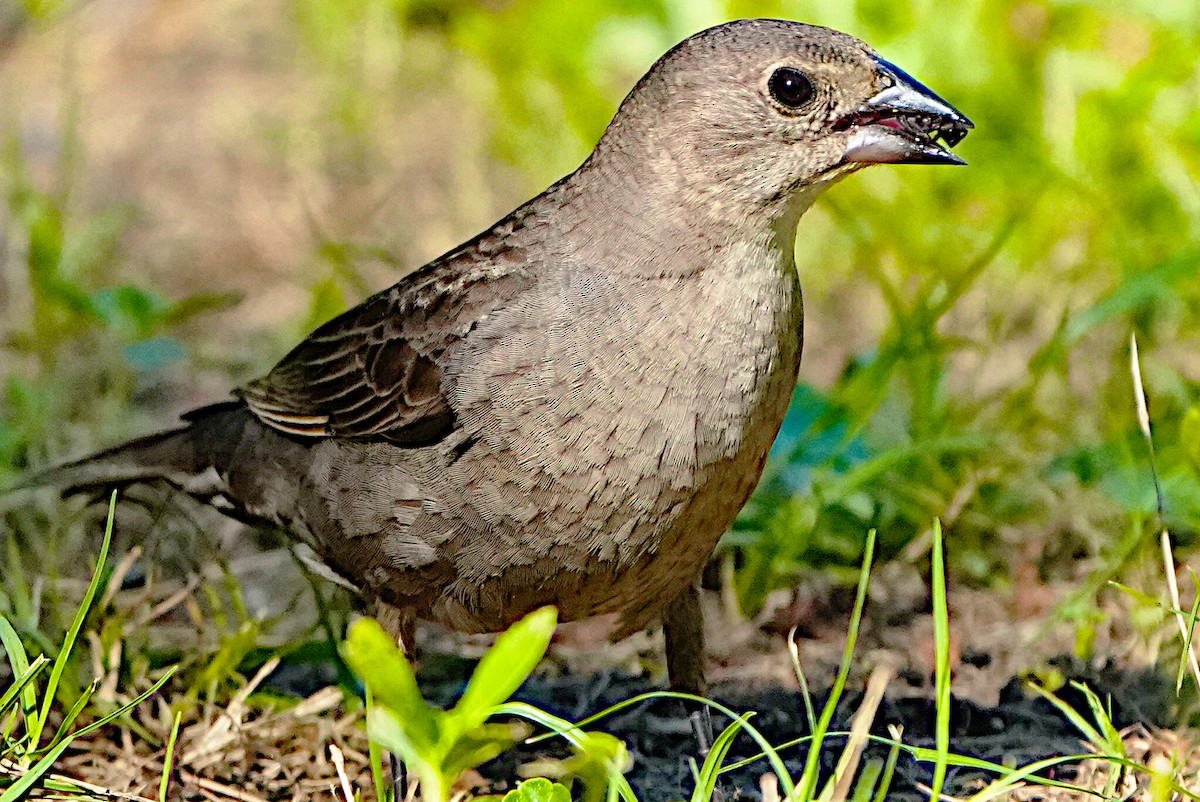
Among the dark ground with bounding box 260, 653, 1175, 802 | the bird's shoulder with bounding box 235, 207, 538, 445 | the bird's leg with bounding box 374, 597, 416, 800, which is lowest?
the dark ground with bounding box 260, 653, 1175, 802

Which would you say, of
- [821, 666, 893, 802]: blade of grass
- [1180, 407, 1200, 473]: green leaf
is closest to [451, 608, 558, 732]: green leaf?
[821, 666, 893, 802]: blade of grass

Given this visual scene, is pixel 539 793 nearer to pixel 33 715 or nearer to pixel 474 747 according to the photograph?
pixel 474 747

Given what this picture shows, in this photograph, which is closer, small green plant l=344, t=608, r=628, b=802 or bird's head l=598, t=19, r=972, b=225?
small green plant l=344, t=608, r=628, b=802

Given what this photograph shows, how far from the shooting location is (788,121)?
126 inches

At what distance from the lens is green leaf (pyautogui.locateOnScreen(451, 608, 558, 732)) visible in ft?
8.01

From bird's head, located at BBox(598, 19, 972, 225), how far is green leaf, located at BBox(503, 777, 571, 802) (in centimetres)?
121

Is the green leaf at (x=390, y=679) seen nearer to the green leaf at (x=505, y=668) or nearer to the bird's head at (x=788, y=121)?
the green leaf at (x=505, y=668)

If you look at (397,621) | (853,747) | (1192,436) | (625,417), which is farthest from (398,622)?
(1192,436)

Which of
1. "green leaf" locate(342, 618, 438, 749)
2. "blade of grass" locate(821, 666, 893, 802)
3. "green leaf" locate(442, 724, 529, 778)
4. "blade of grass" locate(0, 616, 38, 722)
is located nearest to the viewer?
"green leaf" locate(342, 618, 438, 749)

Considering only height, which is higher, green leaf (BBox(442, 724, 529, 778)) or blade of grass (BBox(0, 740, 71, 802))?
blade of grass (BBox(0, 740, 71, 802))

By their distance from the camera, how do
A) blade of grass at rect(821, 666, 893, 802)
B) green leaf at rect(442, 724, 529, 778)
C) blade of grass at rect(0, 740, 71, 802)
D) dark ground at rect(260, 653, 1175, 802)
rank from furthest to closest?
dark ground at rect(260, 653, 1175, 802) → blade of grass at rect(0, 740, 71, 802) → blade of grass at rect(821, 666, 893, 802) → green leaf at rect(442, 724, 529, 778)

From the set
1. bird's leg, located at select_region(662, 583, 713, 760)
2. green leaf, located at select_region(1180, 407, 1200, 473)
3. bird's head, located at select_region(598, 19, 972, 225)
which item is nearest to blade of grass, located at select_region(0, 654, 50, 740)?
bird's leg, located at select_region(662, 583, 713, 760)

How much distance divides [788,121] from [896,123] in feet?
0.77

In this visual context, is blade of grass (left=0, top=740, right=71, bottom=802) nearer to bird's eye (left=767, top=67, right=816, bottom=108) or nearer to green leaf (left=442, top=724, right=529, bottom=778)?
green leaf (left=442, top=724, right=529, bottom=778)
